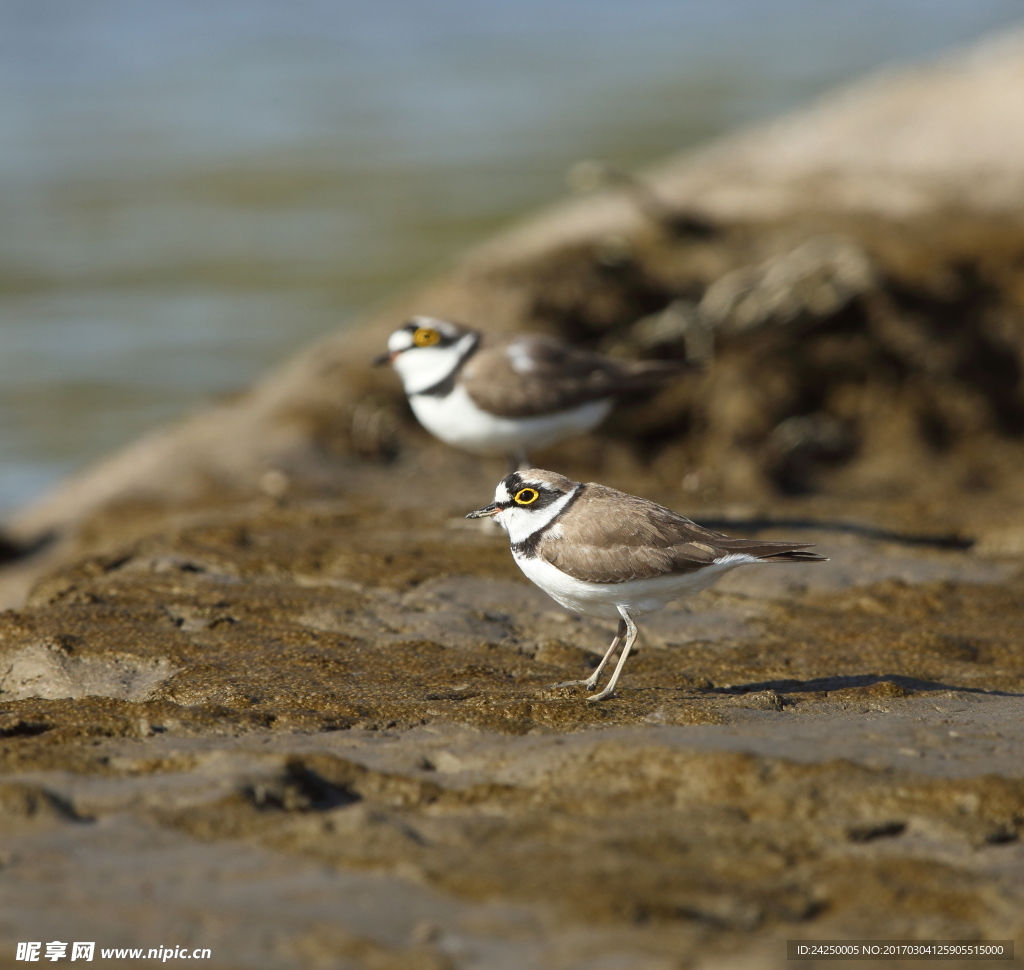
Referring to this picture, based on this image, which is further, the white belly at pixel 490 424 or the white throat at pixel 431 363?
the white throat at pixel 431 363

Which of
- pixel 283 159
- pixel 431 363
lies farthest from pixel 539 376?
pixel 283 159

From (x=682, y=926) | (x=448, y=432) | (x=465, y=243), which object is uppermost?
(x=682, y=926)

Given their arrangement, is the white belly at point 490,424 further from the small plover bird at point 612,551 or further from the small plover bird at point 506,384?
the small plover bird at point 612,551

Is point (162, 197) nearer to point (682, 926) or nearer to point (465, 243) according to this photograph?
point (465, 243)

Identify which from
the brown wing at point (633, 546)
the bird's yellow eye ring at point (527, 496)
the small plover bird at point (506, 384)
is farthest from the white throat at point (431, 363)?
the brown wing at point (633, 546)

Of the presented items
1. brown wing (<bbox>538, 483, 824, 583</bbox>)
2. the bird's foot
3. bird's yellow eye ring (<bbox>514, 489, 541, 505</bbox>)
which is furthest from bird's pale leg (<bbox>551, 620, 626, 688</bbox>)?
bird's yellow eye ring (<bbox>514, 489, 541, 505</bbox>)

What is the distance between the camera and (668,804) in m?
3.78

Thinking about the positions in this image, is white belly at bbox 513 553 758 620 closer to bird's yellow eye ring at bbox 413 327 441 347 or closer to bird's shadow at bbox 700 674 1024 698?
bird's shadow at bbox 700 674 1024 698

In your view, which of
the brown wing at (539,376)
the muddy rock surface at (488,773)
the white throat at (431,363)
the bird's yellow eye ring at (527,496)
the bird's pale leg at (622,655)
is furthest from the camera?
the white throat at (431,363)

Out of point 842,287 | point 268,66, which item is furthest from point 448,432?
point 268,66

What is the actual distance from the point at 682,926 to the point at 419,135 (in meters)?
24.9

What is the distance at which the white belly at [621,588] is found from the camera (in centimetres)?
512

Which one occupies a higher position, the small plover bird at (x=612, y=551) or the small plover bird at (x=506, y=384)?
the small plover bird at (x=612, y=551)

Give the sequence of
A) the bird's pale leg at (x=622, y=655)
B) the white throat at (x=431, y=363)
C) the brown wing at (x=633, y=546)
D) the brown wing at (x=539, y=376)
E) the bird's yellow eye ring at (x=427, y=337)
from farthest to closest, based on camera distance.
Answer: the bird's yellow eye ring at (x=427, y=337), the white throat at (x=431, y=363), the brown wing at (x=539, y=376), the brown wing at (x=633, y=546), the bird's pale leg at (x=622, y=655)
